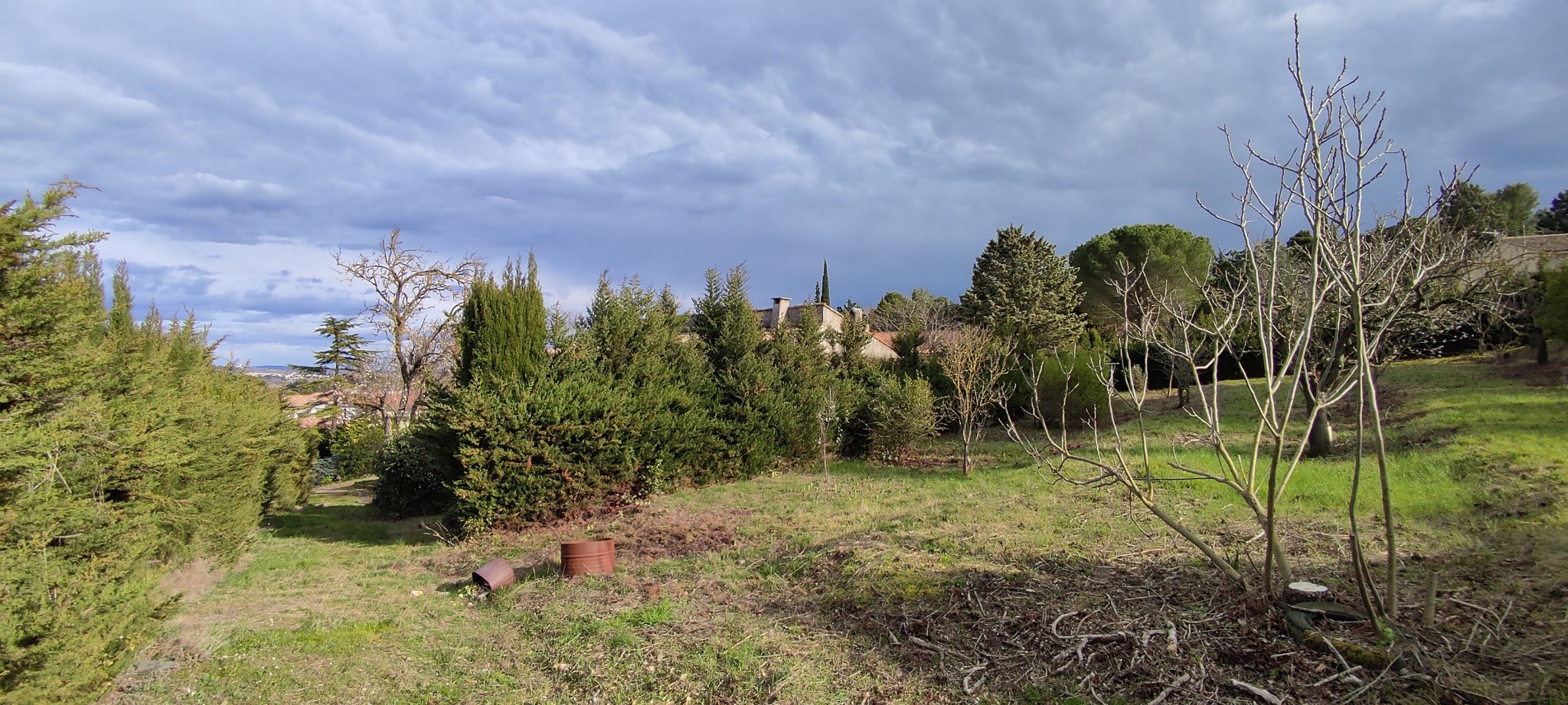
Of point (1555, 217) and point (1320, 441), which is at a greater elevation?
point (1555, 217)

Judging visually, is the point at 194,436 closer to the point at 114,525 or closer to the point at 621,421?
the point at 114,525

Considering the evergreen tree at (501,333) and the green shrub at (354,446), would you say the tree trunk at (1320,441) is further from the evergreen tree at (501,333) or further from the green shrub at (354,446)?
the green shrub at (354,446)

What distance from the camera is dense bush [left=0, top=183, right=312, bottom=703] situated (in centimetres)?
316

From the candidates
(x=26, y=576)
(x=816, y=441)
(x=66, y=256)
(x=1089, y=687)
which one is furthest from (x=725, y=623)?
(x=816, y=441)

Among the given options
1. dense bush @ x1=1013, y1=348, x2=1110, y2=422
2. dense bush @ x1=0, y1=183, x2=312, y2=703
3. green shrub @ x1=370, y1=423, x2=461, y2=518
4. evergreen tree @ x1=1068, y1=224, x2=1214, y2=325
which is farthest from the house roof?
dense bush @ x1=0, y1=183, x2=312, y2=703

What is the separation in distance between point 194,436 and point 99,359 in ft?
6.54

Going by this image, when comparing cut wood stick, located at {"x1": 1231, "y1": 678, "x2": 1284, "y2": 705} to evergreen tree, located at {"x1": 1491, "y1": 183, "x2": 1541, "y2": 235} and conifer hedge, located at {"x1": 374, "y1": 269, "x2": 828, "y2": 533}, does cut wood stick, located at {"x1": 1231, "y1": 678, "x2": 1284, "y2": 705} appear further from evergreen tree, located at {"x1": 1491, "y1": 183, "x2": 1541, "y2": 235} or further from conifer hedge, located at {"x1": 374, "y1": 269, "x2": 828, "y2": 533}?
evergreen tree, located at {"x1": 1491, "y1": 183, "x2": 1541, "y2": 235}

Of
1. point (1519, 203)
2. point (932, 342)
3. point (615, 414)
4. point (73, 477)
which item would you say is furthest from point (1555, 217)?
point (73, 477)

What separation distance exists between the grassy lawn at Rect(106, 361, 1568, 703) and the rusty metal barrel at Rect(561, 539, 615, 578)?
0.62 feet

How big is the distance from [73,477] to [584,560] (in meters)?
3.57

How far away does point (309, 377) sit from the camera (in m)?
27.3

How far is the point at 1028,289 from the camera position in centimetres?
2734

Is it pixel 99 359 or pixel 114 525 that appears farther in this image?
pixel 99 359

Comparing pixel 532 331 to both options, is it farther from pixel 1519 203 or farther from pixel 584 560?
pixel 1519 203
